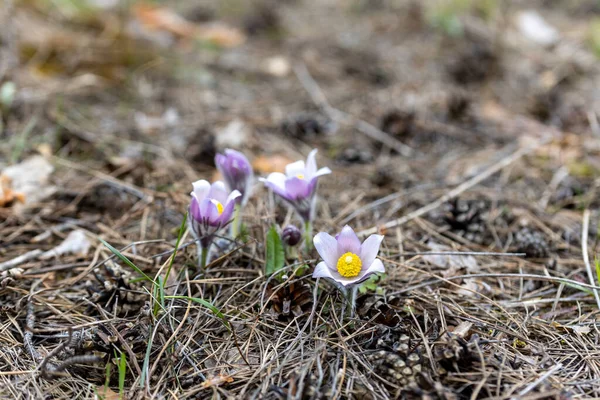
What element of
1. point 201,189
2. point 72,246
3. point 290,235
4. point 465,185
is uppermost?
point 201,189

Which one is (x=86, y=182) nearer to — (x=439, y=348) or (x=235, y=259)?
(x=235, y=259)

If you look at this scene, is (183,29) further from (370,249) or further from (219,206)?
(370,249)

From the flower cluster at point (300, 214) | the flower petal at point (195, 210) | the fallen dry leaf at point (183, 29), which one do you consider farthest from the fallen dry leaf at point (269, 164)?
the fallen dry leaf at point (183, 29)

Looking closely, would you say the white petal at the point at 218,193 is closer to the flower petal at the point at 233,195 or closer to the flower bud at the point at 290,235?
the flower petal at the point at 233,195

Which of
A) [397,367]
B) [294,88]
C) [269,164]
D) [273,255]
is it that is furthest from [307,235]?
[294,88]

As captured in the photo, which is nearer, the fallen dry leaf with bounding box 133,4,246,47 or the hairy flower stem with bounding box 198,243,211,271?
the hairy flower stem with bounding box 198,243,211,271

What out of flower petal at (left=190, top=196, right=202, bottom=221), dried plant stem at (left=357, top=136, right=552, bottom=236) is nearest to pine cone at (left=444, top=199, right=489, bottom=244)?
dried plant stem at (left=357, top=136, right=552, bottom=236)

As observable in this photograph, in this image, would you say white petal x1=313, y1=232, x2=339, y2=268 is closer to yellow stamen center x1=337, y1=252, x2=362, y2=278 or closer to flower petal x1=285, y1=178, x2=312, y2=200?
yellow stamen center x1=337, y1=252, x2=362, y2=278

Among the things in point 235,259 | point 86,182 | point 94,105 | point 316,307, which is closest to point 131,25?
point 94,105
